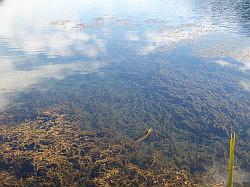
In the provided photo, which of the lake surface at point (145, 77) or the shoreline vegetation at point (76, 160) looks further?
the lake surface at point (145, 77)

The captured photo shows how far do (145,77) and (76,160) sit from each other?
1357cm

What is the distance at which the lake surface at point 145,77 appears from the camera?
19828 millimetres

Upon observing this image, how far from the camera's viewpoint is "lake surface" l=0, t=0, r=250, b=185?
19828 millimetres

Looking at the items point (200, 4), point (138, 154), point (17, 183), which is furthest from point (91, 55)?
point (200, 4)

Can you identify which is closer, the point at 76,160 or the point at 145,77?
the point at 76,160

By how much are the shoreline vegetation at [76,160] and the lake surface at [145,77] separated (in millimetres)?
919

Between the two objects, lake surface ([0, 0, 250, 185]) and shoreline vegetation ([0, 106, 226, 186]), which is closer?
shoreline vegetation ([0, 106, 226, 186])

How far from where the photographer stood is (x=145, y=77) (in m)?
29.0

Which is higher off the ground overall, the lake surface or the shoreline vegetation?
the lake surface

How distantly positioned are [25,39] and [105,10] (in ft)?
78.2

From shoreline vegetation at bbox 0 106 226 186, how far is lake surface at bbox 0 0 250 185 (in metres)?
0.92

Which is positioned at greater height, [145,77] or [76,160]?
Result: [145,77]

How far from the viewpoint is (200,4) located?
68438 mm

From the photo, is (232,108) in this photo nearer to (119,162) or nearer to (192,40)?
(119,162)
